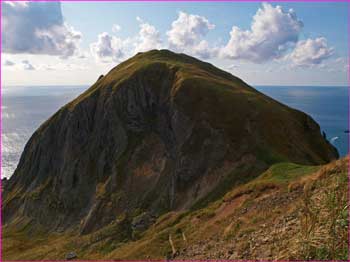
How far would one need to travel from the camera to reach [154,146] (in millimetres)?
62219

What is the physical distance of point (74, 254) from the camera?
129ft

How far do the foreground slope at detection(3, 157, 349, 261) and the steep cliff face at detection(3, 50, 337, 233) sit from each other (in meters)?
8.90

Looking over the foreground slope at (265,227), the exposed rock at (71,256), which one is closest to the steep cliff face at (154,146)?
the foreground slope at (265,227)

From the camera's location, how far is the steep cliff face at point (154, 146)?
46.2 metres

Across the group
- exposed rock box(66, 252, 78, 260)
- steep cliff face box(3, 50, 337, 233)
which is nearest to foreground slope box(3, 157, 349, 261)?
exposed rock box(66, 252, 78, 260)

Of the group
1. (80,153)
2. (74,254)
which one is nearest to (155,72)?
(80,153)

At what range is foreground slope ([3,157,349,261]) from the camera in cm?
870

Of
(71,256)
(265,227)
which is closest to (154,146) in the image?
(71,256)

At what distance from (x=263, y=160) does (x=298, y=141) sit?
12.0 m

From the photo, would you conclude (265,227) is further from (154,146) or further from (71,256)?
(154,146)

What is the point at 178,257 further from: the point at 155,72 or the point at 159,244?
the point at 155,72

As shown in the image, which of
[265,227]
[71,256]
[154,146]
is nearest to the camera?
[265,227]

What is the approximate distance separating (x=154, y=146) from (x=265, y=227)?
146 feet

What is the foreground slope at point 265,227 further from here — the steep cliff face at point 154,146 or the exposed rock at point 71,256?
the steep cliff face at point 154,146
